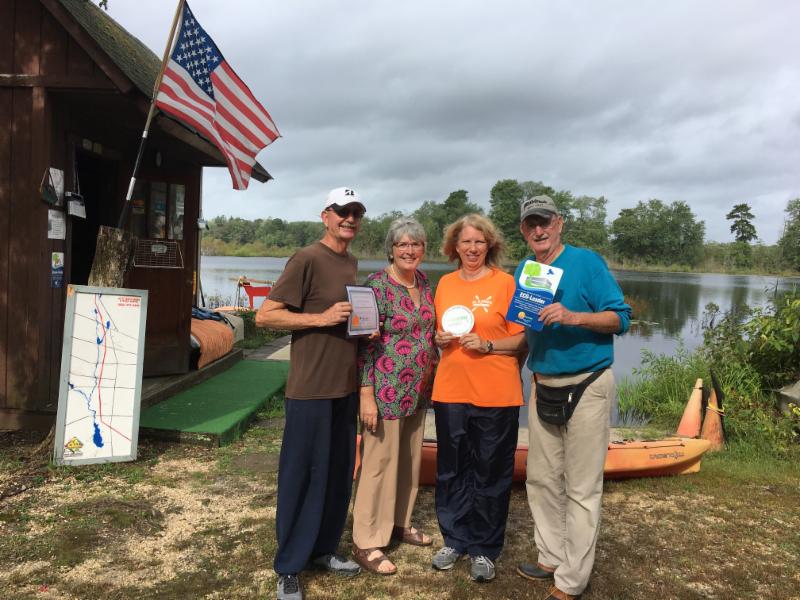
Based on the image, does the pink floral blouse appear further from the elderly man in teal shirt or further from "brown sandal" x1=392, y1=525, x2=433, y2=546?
"brown sandal" x1=392, y1=525, x2=433, y2=546

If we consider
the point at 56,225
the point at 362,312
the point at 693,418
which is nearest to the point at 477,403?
the point at 362,312

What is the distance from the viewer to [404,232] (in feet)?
9.77

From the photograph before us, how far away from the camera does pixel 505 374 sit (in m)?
2.97

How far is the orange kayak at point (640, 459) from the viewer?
176 inches

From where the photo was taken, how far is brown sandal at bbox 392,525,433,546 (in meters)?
3.37

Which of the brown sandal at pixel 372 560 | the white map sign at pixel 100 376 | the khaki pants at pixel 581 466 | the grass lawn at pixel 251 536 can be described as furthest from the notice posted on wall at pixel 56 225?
the khaki pants at pixel 581 466

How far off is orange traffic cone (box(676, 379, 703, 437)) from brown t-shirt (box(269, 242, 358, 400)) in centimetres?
465

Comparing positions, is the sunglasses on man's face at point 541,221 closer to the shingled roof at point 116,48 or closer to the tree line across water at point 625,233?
the shingled roof at point 116,48

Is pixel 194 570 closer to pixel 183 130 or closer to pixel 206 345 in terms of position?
pixel 183 130

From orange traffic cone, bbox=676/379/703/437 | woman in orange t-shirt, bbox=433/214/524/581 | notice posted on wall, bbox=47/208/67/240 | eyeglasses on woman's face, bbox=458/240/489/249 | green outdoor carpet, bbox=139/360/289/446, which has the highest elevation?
notice posted on wall, bbox=47/208/67/240

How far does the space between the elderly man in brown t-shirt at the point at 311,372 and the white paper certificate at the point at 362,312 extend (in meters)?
0.05

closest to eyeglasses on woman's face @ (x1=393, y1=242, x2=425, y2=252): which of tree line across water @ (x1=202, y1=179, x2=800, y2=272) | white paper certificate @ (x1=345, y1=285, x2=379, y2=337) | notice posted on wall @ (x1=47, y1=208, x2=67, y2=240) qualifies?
white paper certificate @ (x1=345, y1=285, x2=379, y2=337)

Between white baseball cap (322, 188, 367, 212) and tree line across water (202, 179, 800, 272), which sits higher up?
tree line across water (202, 179, 800, 272)

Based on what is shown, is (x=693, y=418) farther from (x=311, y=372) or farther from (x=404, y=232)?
(x=311, y=372)
